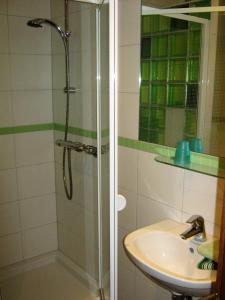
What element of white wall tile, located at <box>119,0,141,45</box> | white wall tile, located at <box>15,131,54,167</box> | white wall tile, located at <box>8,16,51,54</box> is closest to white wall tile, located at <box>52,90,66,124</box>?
white wall tile, located at <box>15,131,54,167</box>

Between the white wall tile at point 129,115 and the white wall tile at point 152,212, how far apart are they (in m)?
0.39

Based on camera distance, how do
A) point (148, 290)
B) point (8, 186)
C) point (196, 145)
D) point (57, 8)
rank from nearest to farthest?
point (196, 145) → point (148, 290) → point (57, 8) → point (8, 186)

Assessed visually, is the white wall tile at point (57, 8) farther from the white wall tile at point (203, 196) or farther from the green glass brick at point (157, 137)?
the white wall tile at point (203, 196)

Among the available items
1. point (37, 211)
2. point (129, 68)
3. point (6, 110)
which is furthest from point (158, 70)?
point (37, 211)

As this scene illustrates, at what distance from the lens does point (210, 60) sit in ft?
4.52

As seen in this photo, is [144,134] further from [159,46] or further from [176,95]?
[159,46]

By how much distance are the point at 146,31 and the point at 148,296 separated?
1.53 m

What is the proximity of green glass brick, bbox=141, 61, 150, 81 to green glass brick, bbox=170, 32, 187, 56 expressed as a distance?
0.16 meters

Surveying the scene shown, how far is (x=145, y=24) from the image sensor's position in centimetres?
166

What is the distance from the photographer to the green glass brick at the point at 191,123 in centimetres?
150

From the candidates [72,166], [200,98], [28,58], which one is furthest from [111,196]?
[28,58]

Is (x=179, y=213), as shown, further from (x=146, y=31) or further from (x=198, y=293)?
(x=146, y=31)

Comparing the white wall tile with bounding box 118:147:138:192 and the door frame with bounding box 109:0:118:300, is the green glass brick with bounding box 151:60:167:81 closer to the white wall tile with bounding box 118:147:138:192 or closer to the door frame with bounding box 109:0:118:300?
the white wall tile with bounding box 118:147:138:192

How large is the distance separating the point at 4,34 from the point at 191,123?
1.45 meters
